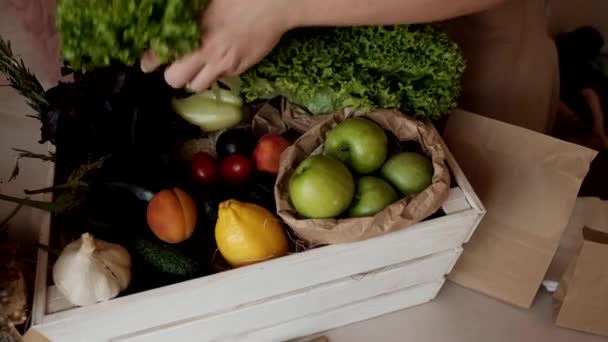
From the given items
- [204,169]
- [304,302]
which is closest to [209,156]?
[204,169]

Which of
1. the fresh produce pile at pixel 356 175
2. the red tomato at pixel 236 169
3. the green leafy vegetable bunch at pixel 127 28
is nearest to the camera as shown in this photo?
the green leafy vegetable bunch at pixel 127 28

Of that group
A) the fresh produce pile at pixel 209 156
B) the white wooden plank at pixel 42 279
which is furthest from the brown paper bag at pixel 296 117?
the white wooden plank at pixel 42 279

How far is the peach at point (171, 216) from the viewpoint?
695 mm

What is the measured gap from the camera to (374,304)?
32.5 inches

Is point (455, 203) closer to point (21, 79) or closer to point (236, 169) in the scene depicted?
point (236, 169)

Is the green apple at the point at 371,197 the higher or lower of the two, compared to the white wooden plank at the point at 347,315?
higher

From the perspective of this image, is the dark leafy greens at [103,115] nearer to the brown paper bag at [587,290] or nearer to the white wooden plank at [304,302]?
the white wooden plank at [304,302]

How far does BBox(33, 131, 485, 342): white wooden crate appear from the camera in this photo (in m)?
0.64

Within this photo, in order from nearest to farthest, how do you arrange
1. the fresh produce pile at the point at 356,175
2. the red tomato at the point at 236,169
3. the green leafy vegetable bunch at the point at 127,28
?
1. the green leafy vegetable bunch at the point at 127,28
2. the fresh produce pile at the point at 356,175
3. the red tomato at the point at 236,169

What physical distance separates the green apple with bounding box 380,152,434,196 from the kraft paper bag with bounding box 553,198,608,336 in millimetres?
229

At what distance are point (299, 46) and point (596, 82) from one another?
118 cm

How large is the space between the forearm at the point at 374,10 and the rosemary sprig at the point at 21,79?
0.40m

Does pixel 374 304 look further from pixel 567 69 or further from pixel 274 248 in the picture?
pixel 567 69

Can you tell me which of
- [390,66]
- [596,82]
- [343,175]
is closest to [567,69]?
[596,82]
